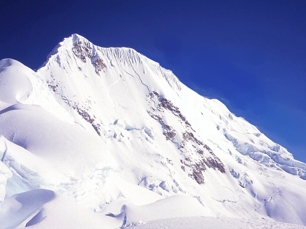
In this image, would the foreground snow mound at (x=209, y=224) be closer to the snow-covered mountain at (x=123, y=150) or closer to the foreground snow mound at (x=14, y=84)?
the snow-covered mountain at (x=123, y=150)

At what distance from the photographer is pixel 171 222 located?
15.6 meters

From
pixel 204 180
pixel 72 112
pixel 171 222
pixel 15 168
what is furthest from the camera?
pixel 204 180

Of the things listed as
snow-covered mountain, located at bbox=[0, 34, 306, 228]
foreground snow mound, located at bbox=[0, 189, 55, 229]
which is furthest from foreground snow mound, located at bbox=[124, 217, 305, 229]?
foreground snow mound, located at bbox=[0, 189, 55, 229]

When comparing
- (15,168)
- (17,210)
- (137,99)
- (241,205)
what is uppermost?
(137,99)

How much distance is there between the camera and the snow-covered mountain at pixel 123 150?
2398cm

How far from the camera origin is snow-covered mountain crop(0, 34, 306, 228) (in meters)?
24.0

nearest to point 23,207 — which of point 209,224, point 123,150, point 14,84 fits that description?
point 209,224

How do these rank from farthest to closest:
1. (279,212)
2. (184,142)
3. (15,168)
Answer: (184,142) → (279,212) → (15,168)

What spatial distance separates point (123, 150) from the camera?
233 ft

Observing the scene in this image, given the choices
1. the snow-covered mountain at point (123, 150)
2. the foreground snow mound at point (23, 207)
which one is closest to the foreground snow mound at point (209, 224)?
the snow-covered mountain at point (123, 150)

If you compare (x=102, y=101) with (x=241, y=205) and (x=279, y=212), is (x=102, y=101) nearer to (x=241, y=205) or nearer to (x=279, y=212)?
(x=241, y=205)

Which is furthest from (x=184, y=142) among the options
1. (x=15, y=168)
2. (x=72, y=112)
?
(x=15, y=168)

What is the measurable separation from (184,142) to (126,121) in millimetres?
17864

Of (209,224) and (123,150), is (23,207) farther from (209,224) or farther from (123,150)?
(123,150)
